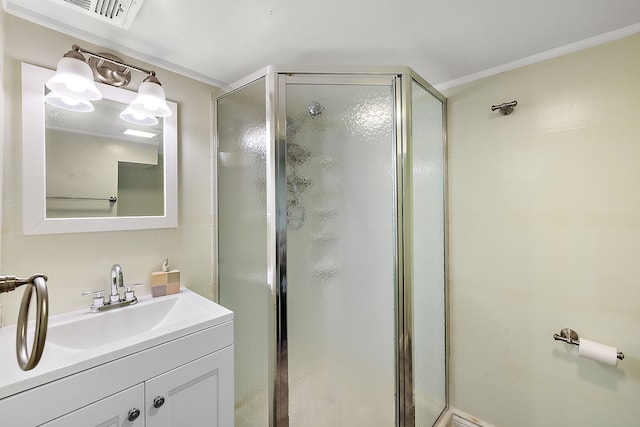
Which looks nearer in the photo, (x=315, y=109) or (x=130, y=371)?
(x=130, y=371)

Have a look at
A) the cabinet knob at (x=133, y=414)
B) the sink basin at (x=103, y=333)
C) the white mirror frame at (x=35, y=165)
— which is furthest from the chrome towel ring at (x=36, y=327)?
the white mirror frame at (x=35, y=165)

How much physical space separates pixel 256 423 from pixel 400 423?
2.27ft

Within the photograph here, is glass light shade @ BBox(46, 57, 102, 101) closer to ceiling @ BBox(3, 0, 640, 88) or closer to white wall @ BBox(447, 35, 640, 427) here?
ceiling @ BBox(3, 0, 640, 88)

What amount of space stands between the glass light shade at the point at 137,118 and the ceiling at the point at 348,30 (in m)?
0.29

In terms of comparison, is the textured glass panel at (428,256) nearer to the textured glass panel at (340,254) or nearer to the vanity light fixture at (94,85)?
the textured glass panel at (340,254)

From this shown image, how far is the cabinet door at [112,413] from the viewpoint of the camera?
2.56ft

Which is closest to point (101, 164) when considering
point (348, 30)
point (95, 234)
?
point (95, 234)

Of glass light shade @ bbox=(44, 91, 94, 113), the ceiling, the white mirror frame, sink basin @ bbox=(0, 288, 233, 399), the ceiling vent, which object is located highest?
the ceiling

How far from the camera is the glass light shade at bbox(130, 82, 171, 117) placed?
1.22 metres

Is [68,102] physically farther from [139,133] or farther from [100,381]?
[100,381]

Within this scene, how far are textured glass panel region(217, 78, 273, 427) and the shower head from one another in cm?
22

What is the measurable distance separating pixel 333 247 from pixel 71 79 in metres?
1.23

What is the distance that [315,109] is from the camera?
1.27 metres

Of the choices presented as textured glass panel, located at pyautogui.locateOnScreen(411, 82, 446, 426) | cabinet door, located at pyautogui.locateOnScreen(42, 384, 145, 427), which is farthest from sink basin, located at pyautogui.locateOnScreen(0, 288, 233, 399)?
textured glass panel, located at pyautogui.locateOnScreen(411, 82, 446, 426)
